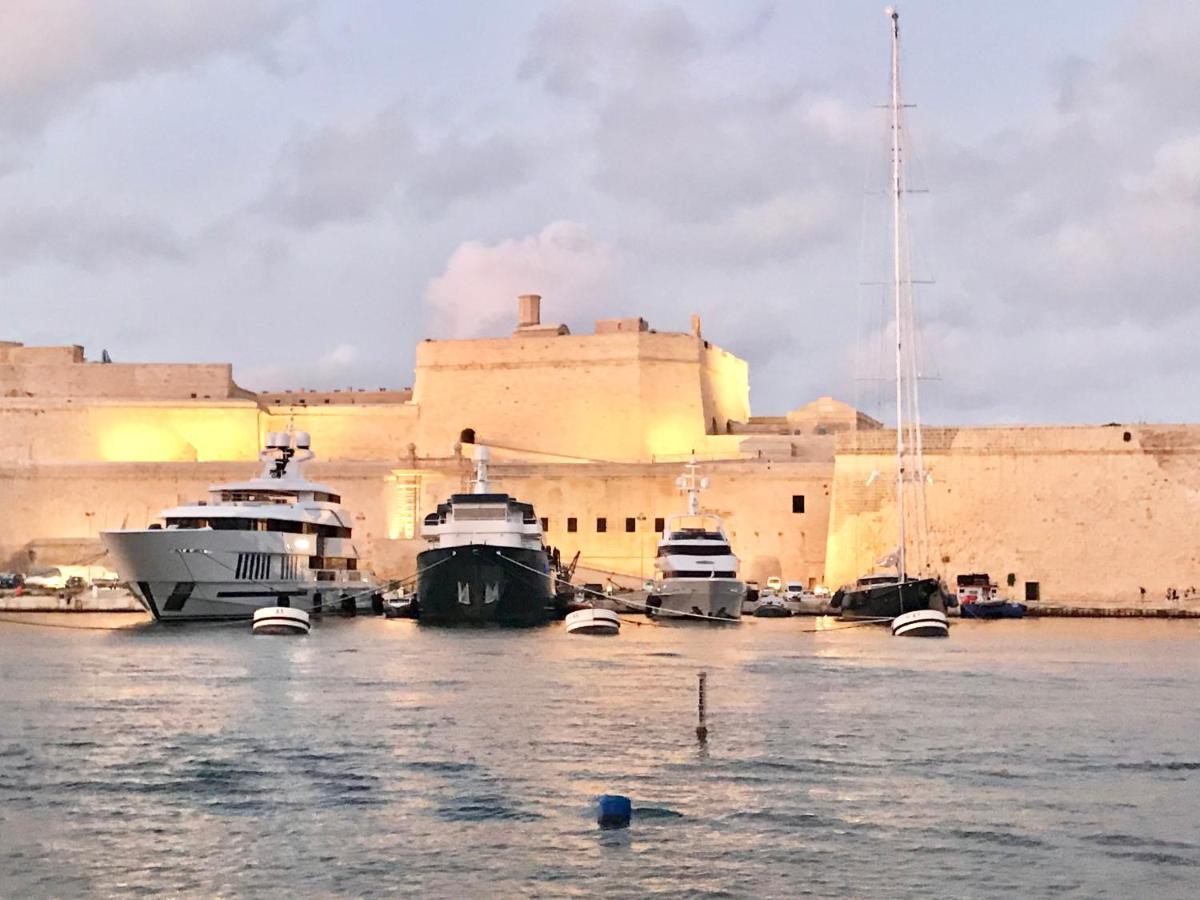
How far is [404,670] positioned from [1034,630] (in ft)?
67.2

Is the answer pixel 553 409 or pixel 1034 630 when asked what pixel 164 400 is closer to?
pixel 553 409

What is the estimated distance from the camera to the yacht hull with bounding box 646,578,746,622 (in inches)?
1918

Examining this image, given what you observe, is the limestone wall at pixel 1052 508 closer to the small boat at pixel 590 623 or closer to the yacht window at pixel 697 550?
the yacht window at pixel 697 550

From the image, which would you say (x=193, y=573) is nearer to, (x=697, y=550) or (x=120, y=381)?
(x=697, y=550)

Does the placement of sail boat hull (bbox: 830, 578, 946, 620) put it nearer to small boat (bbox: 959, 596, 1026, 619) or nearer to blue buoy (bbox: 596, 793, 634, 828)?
small boat (bbox: 959, 596, 1026, 619)

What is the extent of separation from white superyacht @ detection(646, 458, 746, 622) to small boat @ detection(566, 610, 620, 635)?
462 centimetres

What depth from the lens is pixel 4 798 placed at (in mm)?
18250

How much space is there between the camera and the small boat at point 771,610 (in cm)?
5334

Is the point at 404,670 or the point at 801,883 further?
the point at 404,670

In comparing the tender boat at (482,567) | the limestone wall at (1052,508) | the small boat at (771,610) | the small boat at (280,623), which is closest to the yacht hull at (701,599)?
the tender boat at (482,567)

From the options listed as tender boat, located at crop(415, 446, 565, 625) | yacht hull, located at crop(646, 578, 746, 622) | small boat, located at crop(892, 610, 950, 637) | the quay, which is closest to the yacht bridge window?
yacht hull, located at crop(646, 578, 746, 622)

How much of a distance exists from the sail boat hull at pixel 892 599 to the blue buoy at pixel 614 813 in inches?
1249

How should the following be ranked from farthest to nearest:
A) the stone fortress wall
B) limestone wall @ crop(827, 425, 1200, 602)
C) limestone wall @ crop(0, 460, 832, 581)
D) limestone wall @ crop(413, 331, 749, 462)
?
limestone wall @ crop(413, 331, 749, 462), limestone wall @ crop(0, 460, 832, 581), the stone fortress wall, limestone wall @ crop(827, 425, 1200, 602)

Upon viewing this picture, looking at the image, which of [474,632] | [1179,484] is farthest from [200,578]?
[1179,484]
